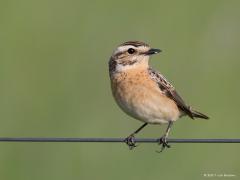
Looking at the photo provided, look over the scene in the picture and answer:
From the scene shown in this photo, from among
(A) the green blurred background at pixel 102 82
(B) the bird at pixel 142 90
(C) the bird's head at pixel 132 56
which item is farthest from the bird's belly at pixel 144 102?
(A) the green blurred background at pixel 102 82

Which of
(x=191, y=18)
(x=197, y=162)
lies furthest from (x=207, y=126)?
(x=191, y=18)

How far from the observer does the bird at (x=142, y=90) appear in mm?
12250

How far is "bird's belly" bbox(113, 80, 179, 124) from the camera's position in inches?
481

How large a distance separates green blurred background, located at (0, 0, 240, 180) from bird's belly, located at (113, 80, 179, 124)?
5.51 feet

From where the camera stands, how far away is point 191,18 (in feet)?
59.5

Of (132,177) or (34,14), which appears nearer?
(132,177)

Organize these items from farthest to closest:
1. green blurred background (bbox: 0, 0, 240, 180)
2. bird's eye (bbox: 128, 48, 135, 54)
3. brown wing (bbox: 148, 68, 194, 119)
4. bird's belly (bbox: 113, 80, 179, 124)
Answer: green blurred background (bbox: 0, 0, 240, 180), bird's eye (bbox: 128, 48, 135, 54), brown wing (bbox: 148, 68, 194, 119), bird's belly (bbox: 113, 80, 179, 124)

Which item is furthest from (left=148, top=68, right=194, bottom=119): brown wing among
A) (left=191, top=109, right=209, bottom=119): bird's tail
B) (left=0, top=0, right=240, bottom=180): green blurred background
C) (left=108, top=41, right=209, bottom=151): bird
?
(left=0, top=0, right=240, bottom=180): green blurred background

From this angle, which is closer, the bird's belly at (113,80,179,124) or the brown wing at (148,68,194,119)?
the bird's belly at (113,80,179,124)

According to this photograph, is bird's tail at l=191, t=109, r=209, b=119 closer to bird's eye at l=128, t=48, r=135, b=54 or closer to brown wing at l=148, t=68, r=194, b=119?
brown wing at l=148, t=68, r=194, b=119

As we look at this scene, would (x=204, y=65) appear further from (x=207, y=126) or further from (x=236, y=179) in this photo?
(x=236, y=179)

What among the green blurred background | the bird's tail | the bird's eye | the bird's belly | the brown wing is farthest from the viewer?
the green blurred background

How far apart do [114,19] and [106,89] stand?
2353 mm

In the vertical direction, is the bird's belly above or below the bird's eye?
below
